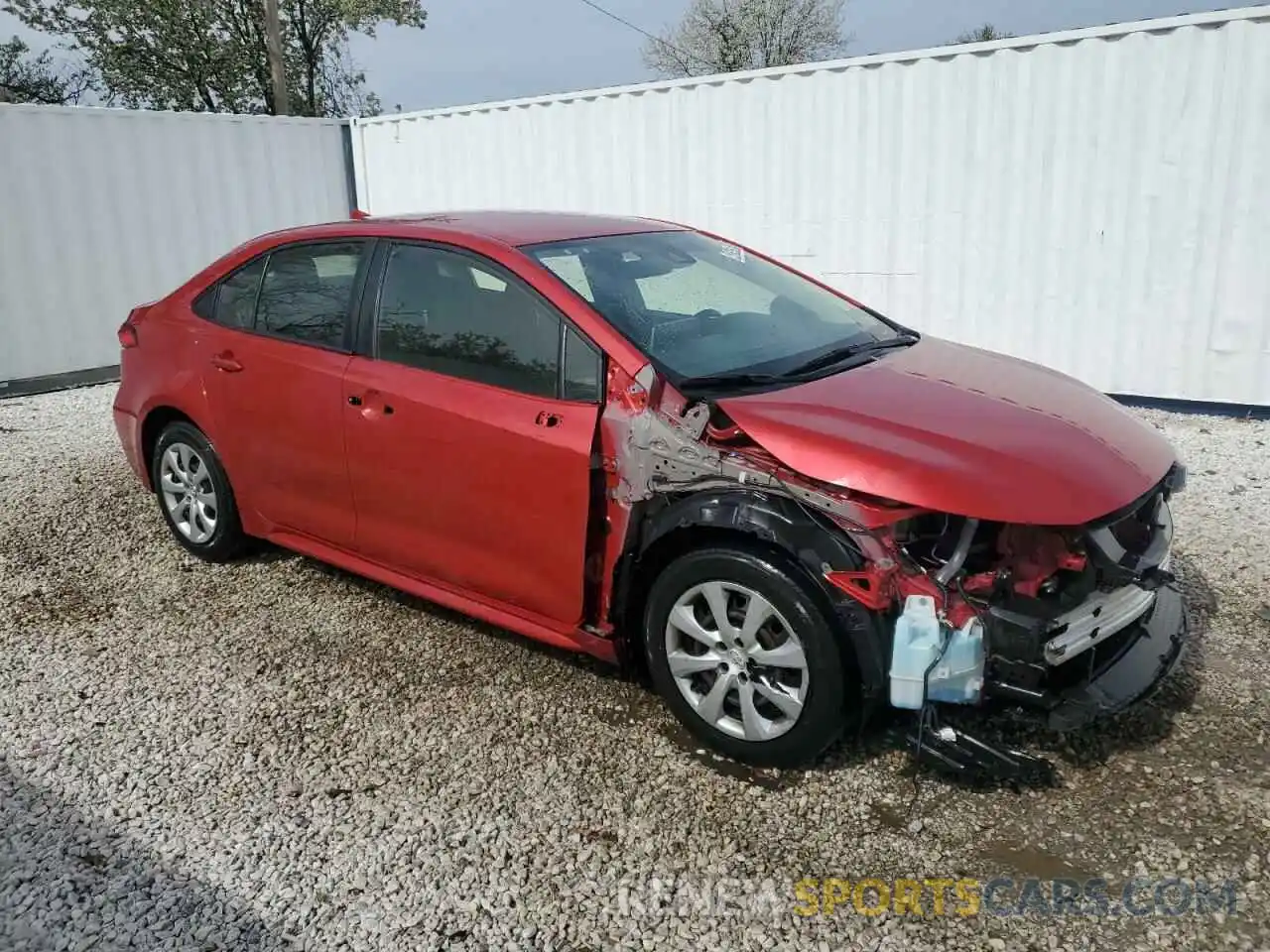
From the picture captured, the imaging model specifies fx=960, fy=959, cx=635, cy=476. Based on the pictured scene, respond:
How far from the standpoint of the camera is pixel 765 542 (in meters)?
2.88

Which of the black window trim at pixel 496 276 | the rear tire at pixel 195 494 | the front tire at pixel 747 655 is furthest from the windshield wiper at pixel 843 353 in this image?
the rear tire at pixel 195 494

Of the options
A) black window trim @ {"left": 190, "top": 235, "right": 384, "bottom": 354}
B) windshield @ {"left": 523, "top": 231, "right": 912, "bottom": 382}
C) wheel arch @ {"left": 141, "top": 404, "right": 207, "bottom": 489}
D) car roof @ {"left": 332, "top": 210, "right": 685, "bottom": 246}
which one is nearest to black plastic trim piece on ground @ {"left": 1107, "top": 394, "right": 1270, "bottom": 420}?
windshield @ {"left": 523, "top": 231, "right": 912, "bottom": 382}

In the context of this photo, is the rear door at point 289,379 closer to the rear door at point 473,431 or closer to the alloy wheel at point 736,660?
the rear door at point 473,431

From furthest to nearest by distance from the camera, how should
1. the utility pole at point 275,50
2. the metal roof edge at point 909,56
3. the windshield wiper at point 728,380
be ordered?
the utility pole at point 275,50 → the metal roof edge at point 909,56 → the windshield wiper at point 728,380

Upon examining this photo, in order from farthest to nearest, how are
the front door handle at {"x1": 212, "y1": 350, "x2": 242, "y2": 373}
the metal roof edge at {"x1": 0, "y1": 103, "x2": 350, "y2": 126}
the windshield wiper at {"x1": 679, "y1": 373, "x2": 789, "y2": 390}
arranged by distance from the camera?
1. the metal roof edge at {"x1": 0, "y1": 103, "x2": 350, "y2": 126}
2. the front door handle at {"x1": 212, "y1": 350, "x2": 242, "y2": 373}
3. the windshield wiper at {"x1": 679, "y1": 373, "x2": 789, "y2": 390}

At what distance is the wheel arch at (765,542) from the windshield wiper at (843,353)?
68 cm

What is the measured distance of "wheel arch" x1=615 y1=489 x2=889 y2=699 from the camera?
272 centimetres

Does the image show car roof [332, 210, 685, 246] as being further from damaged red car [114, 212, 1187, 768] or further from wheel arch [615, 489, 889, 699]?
wheel arch [615, 489, 889, 699]

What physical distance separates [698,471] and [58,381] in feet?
31.8

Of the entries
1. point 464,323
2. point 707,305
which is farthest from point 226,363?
point 707,305

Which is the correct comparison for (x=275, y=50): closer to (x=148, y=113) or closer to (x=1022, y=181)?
(x=148, y=113)

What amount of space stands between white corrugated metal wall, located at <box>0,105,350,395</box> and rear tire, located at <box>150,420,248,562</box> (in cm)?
647

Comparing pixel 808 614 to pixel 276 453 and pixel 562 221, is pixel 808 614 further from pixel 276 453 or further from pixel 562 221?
pixel 276 453

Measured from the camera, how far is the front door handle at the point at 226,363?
4309 millimetres
